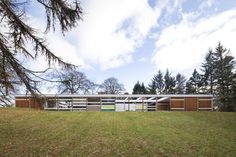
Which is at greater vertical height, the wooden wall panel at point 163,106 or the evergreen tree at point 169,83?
the evergreen tree at point 169,83

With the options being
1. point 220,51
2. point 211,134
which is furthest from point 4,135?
point 220,51

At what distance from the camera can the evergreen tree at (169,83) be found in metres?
89.8

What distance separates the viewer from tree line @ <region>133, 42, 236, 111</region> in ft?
196

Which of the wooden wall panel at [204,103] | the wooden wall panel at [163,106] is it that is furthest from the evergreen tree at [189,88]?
the wooden wall panel at [204,103]

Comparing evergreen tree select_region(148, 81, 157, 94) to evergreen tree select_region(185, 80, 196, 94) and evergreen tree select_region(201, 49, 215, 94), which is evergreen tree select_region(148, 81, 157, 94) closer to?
evergreen tree select_region(185, 80, 196, 94)

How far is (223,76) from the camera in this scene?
62250mm

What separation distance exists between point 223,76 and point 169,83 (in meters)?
29.2

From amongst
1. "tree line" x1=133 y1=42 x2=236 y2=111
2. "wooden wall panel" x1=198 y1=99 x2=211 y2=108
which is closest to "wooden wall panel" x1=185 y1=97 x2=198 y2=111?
"wooden wall panel" x1=198 y1=99 x2=211 y2=108

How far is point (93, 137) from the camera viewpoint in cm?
1808

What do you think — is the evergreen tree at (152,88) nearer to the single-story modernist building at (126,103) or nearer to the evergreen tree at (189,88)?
the evergreen tree at (189,88)

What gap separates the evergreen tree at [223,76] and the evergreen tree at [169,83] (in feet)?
80.5

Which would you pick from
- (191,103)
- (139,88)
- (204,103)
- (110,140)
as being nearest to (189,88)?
(139,88)

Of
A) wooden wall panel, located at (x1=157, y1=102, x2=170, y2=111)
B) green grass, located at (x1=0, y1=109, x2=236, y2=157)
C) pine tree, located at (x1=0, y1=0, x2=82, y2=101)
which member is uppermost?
pine tree, located at (x1=0, y1=0, x2=82, y2=101)

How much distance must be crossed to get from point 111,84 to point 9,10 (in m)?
67.8
